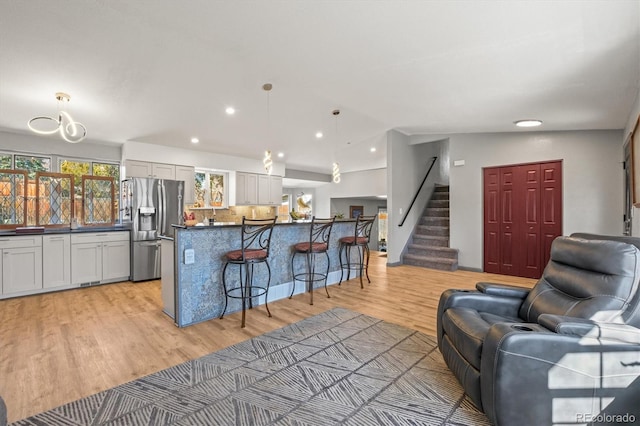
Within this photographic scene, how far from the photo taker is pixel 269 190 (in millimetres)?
7730

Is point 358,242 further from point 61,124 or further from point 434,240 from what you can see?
point 61,124

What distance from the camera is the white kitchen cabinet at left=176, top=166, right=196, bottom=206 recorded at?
19.8 feet

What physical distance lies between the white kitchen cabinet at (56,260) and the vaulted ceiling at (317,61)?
5.82 ft

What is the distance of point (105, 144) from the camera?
5398 mm

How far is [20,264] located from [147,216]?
5.64ft

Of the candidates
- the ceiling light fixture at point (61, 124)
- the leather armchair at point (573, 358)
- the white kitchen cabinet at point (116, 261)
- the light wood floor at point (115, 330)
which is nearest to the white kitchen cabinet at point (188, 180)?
the white kitchen cabinet at point (116, 261)

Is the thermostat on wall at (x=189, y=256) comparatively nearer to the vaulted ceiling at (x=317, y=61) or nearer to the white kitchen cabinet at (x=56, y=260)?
the vaulted ceiling at (x=317, y=61)

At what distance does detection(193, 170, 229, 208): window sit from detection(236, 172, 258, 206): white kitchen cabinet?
0.30m

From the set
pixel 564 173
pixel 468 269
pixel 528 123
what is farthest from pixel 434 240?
pixel 528 123

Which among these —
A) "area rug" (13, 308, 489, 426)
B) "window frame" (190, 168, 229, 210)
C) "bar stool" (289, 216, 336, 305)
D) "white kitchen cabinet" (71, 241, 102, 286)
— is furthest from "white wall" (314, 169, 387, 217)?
"white kitchen cabinet" (71, 241, 102, 286)

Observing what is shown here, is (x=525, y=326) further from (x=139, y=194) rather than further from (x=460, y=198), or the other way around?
(x=139, y=194)

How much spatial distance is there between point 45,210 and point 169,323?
3613mm

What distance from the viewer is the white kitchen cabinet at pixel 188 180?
19.8 ft

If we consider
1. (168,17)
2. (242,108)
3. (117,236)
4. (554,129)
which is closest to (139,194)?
(117,236)
